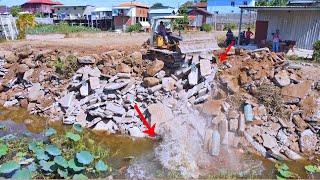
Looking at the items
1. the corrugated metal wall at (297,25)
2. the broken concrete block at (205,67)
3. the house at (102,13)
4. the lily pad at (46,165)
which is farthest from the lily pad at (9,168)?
the house at (102,13)

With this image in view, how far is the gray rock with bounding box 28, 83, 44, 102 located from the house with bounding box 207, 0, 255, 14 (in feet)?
140

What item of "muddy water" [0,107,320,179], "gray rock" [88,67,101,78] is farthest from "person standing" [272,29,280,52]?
"gray rock" [88,67,101,78]

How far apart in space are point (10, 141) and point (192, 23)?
3512 cm

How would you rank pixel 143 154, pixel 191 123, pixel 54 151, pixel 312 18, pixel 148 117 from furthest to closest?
pixel 312 18 < pixel 148 117 < pixel 191 123 < pixel 143 154 < pixel 54 151

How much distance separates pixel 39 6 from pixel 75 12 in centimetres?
1526

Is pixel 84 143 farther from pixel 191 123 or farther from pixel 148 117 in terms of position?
pixel 191 123

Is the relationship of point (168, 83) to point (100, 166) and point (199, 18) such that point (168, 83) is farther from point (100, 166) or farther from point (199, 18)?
point (199, 18)

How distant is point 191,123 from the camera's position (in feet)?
36.3

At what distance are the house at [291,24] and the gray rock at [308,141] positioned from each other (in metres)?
8.17

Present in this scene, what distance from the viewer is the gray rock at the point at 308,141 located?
33.9 ft

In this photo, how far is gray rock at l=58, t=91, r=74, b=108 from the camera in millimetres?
13117

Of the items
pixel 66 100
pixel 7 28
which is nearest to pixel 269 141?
pixel 66 100

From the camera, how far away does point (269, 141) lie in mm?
10352

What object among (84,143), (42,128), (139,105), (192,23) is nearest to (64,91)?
(42,128)
